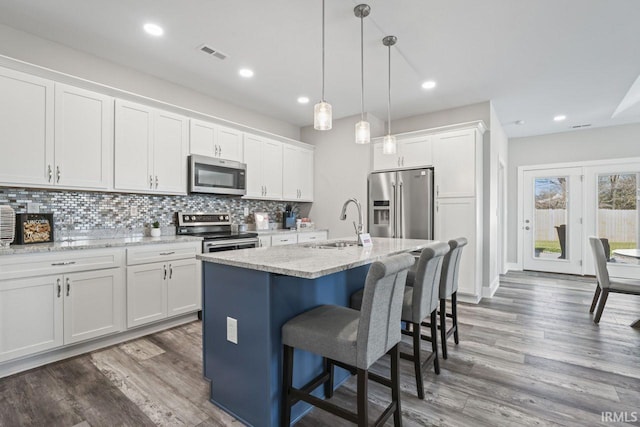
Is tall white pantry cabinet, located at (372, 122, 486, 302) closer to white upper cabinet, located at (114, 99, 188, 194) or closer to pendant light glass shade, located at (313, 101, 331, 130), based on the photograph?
pendant light glass shade, located at (313, 101, 331, 130)

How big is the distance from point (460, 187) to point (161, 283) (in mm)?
3762

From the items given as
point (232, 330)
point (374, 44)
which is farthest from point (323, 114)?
point (232, 330)

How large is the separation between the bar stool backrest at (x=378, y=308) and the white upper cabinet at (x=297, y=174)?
141 inches

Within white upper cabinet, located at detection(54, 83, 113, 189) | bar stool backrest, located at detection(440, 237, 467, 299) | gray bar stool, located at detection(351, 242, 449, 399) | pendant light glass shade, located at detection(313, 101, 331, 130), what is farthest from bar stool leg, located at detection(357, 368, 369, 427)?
white upper cabinet, located at detection(54, 83, 113, 189)

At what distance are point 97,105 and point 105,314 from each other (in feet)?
6.29

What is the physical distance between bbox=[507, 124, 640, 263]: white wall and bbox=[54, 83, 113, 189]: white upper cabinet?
22.6 feet

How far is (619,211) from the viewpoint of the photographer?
18.0 ft

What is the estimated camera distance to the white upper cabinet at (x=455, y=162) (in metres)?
4.07

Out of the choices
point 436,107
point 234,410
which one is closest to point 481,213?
point 436,107

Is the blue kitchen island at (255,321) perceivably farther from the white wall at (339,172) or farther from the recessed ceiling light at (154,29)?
the white wall at (339,172)

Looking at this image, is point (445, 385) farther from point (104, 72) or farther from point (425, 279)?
point (104, 72)

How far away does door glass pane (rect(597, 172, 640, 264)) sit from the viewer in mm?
5352

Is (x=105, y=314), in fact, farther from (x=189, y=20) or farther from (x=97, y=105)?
(x=189, y=20)

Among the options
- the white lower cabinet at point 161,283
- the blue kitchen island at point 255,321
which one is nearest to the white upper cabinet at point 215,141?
the white lower cabinet at point 161,283
